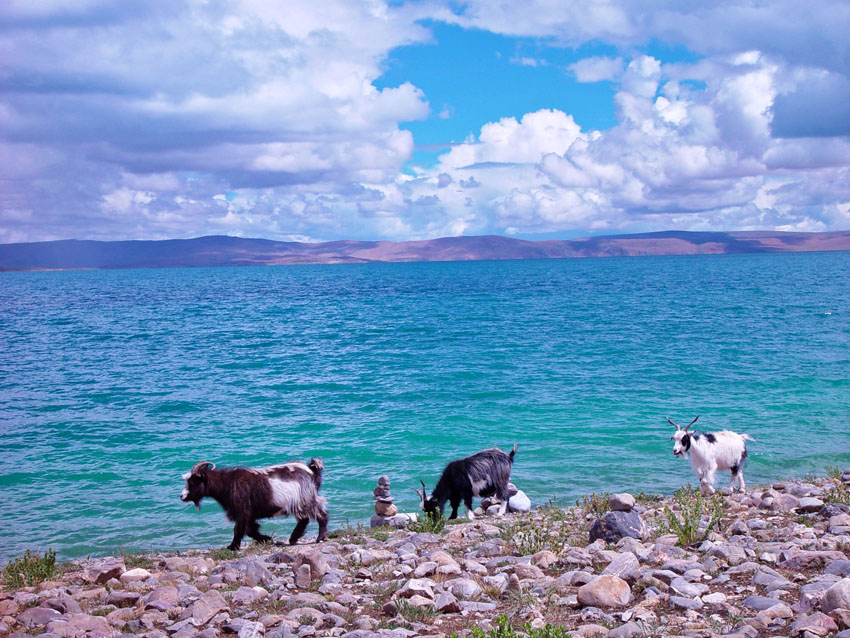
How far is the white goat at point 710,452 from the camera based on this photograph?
14.4 meters

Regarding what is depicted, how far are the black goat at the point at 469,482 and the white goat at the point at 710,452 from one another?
3729 mm

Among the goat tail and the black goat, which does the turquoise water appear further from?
the goat tail

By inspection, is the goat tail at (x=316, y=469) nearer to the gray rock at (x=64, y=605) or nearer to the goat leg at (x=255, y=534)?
the goat leg at (x=255, y=534)

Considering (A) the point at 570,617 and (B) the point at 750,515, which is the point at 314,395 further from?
(A) the point at 570,617

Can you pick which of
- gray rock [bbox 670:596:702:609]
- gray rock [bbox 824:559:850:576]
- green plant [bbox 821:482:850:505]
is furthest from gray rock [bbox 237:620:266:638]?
green plant [bbox 821:482:850:505]

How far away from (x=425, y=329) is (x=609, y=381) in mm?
25856

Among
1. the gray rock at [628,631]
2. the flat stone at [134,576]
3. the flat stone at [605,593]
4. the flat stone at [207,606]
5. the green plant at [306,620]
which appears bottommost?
the flat stone at [134,576]

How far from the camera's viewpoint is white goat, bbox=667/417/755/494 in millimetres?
14438

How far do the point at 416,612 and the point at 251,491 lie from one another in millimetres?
5352

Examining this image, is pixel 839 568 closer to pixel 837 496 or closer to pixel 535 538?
pixel 535 538

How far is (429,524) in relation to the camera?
12.2 m

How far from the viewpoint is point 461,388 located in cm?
3075

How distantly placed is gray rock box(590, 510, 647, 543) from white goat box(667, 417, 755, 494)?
4.63 metres

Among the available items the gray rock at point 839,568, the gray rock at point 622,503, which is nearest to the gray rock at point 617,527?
the gray rock at point 622,503
